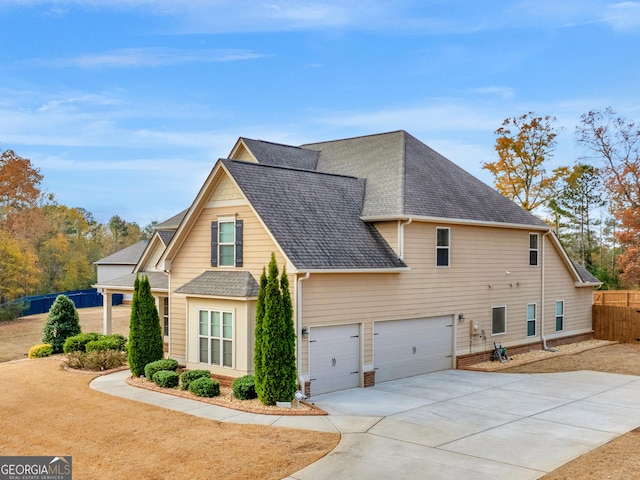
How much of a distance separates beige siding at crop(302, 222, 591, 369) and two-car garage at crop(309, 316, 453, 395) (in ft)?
0.95

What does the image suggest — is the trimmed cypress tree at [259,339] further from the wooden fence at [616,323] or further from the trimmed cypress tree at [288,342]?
the wooden fence at [616,323]

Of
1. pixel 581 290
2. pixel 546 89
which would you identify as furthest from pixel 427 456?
pixel 546 89

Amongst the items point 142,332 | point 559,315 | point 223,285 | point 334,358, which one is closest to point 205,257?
point 223,285

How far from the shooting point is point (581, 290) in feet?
86.4

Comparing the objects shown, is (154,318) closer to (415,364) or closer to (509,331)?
(415,364)

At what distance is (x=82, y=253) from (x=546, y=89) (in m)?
45.6

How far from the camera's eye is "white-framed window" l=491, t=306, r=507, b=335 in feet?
70.7

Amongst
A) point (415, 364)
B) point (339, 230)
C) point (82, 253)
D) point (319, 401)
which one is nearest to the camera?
point (319, 401)

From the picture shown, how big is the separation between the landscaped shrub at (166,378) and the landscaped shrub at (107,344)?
Answer: 16.3 feet

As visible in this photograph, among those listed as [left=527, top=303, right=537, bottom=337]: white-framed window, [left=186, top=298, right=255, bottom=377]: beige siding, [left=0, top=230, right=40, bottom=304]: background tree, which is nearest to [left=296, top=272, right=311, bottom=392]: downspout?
[left=186, top=298, right=255, bottom=377]: beige siding

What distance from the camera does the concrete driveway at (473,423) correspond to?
395 inches

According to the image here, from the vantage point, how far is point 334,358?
16125mm

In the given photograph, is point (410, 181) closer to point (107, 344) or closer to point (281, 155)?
point (281, 155)

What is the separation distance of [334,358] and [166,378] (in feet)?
15.5
